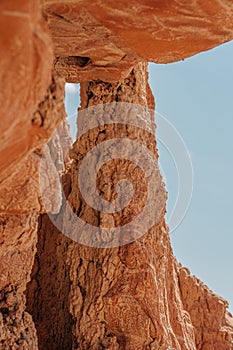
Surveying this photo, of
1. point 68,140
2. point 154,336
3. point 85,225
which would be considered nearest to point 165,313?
point 154,336

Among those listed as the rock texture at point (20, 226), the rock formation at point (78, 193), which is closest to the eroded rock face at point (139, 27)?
the rock formation at point (78, 193)

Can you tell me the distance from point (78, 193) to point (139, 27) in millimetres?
2673

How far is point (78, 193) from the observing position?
5.38 meters

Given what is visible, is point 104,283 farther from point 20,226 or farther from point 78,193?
point 20,226

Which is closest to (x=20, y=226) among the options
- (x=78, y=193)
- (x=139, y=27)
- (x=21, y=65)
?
(x=139, y=27)

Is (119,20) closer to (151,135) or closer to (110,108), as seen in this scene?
(110,108)

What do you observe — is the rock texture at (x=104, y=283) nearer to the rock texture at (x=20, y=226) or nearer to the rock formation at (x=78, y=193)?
the rock formation at (x=78, y=193)

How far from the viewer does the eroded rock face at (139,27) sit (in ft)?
9.48

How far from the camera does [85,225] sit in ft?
16.7

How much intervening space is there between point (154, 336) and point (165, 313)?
42 cm

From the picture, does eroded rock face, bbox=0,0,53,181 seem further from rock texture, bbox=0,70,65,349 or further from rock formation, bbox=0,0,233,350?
rock texture, bbox=0,70,65,349

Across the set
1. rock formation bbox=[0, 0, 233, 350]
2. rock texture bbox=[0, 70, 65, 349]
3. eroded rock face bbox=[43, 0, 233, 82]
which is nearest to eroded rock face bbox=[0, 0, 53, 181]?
rock formation bbox=[0, 0, 233, 350]

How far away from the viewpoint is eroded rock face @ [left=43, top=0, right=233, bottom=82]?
2.89 meters

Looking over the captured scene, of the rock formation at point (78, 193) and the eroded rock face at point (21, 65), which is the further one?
the rock formation at point (78, 193)
